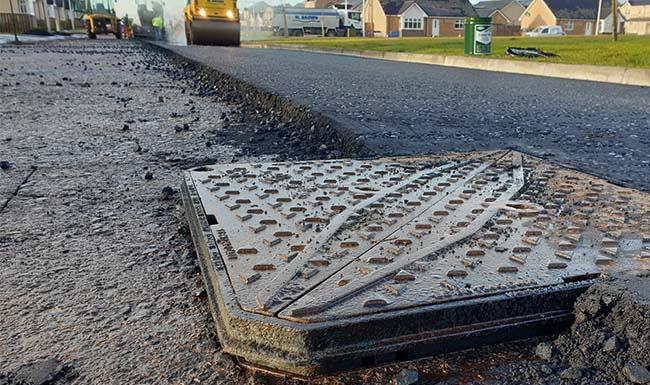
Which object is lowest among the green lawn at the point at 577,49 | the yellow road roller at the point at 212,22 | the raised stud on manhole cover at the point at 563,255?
the raised stud on manhole cover at the point at 563,255

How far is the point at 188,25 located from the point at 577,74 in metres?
18.9

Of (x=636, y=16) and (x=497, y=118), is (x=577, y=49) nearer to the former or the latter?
(x=497, y=118)

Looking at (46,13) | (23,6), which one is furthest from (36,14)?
(23,6)

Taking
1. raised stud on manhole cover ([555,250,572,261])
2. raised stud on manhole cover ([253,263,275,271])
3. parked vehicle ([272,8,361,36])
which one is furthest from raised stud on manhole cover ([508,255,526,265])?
parked vehicle ([272,8,361,36])

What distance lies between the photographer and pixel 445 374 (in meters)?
1.31

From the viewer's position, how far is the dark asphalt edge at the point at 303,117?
12.4 ft

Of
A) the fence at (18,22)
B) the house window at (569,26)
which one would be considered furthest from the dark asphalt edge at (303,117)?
the house window at (569,26)

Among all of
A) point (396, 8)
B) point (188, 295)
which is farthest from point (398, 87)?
point (396, 8)

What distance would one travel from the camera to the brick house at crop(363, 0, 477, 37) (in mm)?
72750

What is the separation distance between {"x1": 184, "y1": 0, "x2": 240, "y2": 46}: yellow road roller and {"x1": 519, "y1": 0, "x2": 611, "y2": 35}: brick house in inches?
2491

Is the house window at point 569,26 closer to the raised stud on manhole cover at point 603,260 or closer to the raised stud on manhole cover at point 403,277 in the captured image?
the raised stud on manhole cover at point 603,260

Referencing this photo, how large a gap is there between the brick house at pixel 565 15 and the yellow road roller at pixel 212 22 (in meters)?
63.3

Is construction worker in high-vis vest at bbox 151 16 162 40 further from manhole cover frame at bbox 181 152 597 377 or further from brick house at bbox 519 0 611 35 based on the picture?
brick house at bbox 519 0 611 35

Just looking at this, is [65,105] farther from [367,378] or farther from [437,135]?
[367,378]
